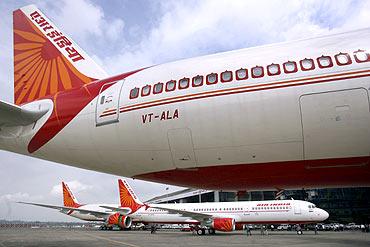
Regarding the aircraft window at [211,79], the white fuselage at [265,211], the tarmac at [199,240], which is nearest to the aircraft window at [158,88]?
the aircraft window at [211,79]

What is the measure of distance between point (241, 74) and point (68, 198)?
59107 mm

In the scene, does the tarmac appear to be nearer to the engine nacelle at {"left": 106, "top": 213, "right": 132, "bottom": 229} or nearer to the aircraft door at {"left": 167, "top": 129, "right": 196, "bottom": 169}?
the aircraft door at {"left": 167, "top": 129, "right": 196, "bottom": 169}

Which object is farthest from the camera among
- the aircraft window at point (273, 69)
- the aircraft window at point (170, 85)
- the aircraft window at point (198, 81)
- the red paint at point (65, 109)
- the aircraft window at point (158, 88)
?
the red paint at point (65, 109)

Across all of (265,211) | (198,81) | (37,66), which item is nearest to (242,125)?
(198,81)

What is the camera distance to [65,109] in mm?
8359

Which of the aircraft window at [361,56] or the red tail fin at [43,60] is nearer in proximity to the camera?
the aircraft window at [361,56]

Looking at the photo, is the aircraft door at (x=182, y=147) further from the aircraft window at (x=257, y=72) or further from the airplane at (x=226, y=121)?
the aircraft window at (x=257, y=72)

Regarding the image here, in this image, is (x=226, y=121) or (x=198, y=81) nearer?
(x=226, y=121)

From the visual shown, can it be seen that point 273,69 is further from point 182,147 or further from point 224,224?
point 224,224

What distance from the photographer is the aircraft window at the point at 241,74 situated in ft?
21.3

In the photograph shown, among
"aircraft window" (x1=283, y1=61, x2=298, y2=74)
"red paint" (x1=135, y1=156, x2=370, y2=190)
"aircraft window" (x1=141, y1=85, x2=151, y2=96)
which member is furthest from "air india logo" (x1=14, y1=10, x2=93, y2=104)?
"aircraft window" (x1=283, y1=61, x2=298, y2=74)

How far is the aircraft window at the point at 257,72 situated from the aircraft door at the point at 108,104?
3.09m

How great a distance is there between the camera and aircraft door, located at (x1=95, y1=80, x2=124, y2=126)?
24.7 ft

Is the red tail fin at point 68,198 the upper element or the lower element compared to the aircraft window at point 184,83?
upper
